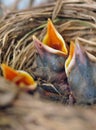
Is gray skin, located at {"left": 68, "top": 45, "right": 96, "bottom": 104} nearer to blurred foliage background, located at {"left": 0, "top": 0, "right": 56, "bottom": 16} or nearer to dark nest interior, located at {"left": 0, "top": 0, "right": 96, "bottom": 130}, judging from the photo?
dark nest interior, located at {"left": 0, "top": 0, "right": 96, "bottom": 130}

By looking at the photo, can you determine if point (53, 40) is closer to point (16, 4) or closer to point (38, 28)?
point (38, 28)

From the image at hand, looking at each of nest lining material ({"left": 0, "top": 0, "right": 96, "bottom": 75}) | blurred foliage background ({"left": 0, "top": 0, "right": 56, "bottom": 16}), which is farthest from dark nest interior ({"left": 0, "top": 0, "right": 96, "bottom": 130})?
blurred foliage background ({"left": 0, "top": 0, "right": 56, "bottom": 16})

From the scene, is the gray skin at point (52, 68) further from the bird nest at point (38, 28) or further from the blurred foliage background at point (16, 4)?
the blurred foliage background at point (16, 4)

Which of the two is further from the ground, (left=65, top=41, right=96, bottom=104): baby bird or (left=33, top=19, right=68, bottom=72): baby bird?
(left=33, top=19, right=68, bottom=72): baby bird

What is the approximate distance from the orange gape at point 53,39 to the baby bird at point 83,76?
0.09 meters

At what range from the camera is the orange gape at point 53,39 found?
42.4 inches

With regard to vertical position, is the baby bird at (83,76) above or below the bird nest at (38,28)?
below

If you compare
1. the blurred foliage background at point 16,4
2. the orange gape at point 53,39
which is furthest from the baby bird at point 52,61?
the blurred foliage background at point 16,4

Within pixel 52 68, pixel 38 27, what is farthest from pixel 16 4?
pixel 52 68

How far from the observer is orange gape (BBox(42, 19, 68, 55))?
1.08 metres

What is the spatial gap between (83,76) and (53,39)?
0.50 feet

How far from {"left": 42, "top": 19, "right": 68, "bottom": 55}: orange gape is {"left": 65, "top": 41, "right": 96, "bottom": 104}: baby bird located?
88mm

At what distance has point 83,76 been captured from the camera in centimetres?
99

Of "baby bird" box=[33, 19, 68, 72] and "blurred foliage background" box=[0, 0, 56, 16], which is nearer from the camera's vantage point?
"baby bird" box=[33, 19, 68, 72]
